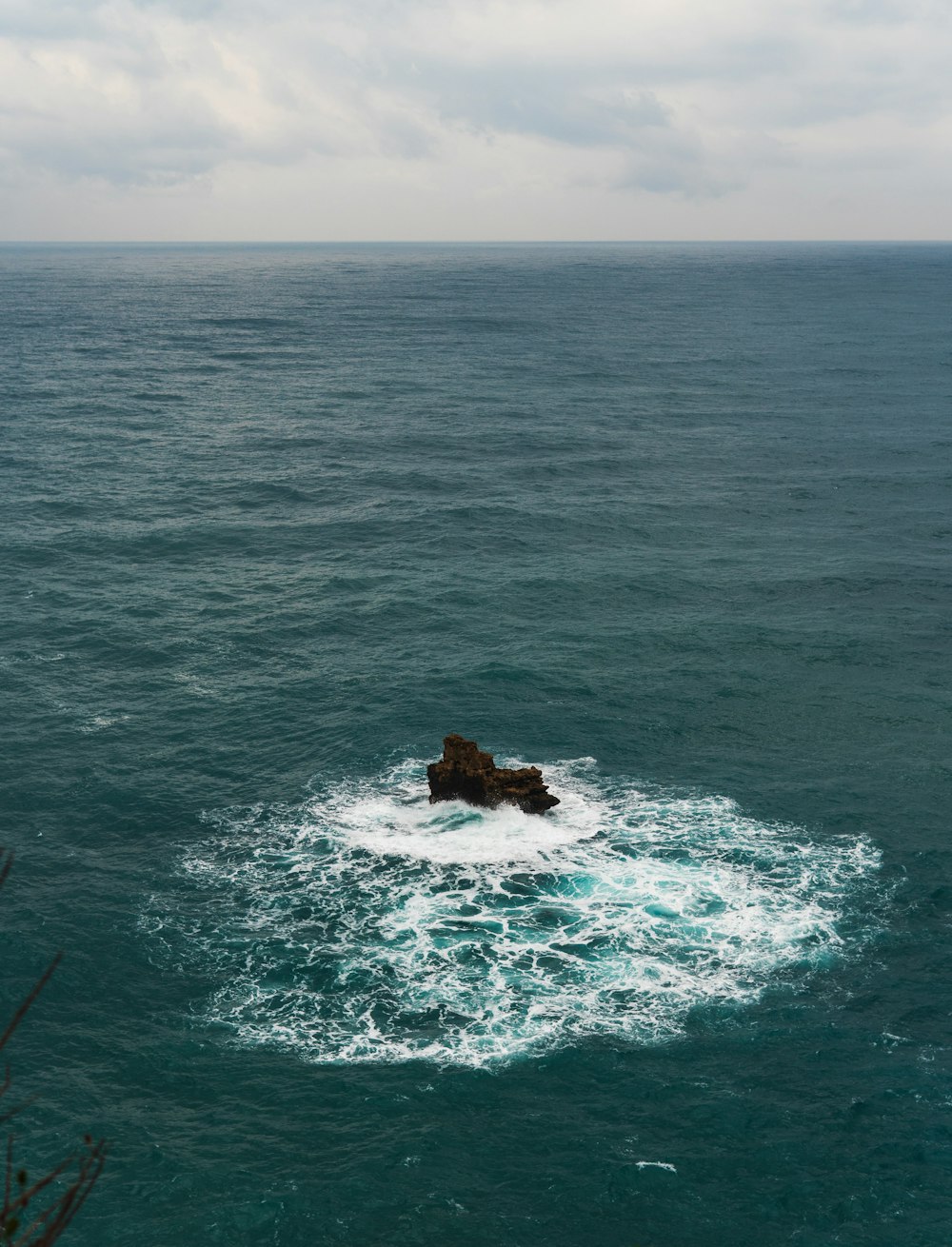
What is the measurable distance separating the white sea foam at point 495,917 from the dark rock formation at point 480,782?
104 cm

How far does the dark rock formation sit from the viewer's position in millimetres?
71688

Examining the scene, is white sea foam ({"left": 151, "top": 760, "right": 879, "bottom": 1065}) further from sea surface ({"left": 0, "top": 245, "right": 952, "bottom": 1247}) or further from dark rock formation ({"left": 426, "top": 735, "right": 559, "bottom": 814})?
dark rock formation ({"left": 426, "top": 735, "right": 559, "bottom": 814})

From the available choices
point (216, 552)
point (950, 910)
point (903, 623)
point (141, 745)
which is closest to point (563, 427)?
point (216, 552)

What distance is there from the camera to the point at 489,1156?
156 ft

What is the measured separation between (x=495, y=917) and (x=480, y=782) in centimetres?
1098

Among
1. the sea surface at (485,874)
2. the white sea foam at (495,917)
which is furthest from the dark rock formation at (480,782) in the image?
the sea surface at (485,874)

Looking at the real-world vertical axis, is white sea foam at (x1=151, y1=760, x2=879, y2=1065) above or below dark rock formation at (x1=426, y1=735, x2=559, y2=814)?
below

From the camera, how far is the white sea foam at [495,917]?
55.5 metres

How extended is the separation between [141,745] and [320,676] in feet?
53.4

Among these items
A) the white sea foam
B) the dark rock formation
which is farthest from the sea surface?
the dark rock formation

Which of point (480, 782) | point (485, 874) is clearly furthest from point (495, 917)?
point (480, 782)

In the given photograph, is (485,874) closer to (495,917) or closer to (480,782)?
(495,917)

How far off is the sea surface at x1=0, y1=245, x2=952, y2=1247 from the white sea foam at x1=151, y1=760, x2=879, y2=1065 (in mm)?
235

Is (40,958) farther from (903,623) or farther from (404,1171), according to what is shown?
(903,623)
